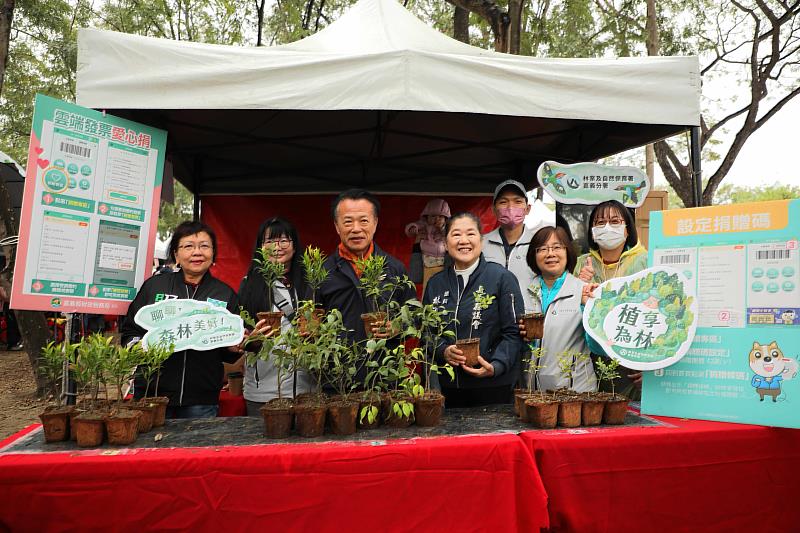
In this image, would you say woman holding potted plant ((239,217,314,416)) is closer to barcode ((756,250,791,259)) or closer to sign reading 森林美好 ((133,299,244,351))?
sign reading 森林美好 ((133,299,244,351))

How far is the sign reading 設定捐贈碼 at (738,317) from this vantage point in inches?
77.1

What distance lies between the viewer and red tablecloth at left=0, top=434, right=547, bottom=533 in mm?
1600

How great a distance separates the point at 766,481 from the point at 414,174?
150 inches

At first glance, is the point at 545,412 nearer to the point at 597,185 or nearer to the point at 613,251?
the point at 613,251

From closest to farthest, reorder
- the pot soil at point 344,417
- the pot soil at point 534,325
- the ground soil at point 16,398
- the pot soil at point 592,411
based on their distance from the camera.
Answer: the pot soil at point 344,417 → the pot soil at point 592,411 → the pot soil at point 534,325 → the ground soil at point 16,398

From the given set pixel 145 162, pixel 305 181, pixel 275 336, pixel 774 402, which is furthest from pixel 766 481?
pixel 305 181

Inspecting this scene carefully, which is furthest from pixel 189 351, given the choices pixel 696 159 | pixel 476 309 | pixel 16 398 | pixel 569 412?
pixel 16 398

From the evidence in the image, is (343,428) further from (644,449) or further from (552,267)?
(552,267)

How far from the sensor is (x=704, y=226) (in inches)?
85.1

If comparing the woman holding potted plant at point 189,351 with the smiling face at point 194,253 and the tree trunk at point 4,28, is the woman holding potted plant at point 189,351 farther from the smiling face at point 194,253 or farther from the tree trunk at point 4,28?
the tree trunk at point 4,28

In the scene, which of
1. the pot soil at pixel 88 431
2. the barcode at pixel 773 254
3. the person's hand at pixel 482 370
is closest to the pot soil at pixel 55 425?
the pot soil at pixel 88 431

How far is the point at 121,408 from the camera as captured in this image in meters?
1.91

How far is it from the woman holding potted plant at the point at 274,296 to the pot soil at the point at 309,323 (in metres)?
0.30

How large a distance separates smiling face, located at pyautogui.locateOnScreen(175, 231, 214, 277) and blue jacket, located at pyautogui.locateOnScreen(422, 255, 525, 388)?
107 cm
